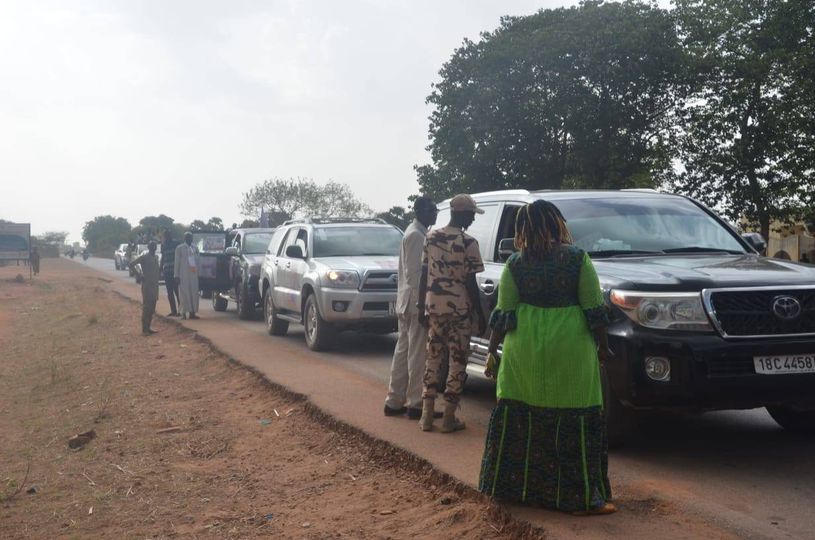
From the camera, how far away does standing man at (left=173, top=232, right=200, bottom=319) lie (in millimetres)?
19188

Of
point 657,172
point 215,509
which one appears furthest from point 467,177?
point 215,509

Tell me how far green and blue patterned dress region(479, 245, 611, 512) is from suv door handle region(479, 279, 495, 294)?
8.58 ft

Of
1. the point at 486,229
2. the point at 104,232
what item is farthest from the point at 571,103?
the point at 104,232

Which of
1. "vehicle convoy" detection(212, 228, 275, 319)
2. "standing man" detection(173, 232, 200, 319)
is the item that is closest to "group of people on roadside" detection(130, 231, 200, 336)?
"standing man" detection(173, 232, 200, 319)

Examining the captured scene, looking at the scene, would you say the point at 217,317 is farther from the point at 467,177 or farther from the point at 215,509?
the point at 467,177

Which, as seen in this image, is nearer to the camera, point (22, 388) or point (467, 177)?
point (22, 388)

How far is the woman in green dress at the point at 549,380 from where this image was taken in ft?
16.0

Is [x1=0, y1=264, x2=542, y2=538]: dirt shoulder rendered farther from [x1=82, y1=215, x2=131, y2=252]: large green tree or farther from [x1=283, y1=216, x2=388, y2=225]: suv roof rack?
[x1=82, y1=215, x2=131, y2=252]: large green tree

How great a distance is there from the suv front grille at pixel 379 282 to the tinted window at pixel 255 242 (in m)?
6.76

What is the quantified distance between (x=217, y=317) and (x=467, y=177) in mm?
19235

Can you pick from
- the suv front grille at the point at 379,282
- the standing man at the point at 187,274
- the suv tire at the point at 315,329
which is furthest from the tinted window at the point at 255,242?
the suv front grille at the point at 379,282

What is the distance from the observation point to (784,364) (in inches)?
227

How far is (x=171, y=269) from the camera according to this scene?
19.9 metres

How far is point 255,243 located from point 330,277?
6.82 metres
